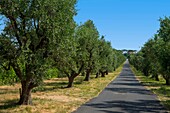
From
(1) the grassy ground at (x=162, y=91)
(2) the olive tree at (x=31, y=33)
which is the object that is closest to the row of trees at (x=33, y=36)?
(2) the olive tree at (x=31, y=33)

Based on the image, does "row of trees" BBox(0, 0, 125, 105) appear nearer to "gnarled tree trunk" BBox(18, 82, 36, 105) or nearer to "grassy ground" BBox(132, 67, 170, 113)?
"gnarled tree trunk" BBox(18, 82, 36, 105)

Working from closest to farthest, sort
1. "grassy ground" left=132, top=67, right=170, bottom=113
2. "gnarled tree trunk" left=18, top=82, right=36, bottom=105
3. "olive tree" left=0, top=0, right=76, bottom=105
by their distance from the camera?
"olive tree" left=0, top=0, right=76, bottom=105
"gnarled tree trunk" left=18, top=82, right=36, bottom=105
"grassy ground" left=132, top=67, right=170, bottom=113

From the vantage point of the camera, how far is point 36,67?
19.1 metres

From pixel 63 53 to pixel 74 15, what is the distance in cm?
273

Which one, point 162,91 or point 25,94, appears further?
point 162,91

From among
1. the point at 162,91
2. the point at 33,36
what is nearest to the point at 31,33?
the point at 33,36

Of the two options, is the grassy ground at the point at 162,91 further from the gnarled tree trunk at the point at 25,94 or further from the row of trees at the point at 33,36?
the gnarled tree trunk at the point at 25,94

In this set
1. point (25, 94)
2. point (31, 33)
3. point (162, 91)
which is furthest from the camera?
point (162, 91)

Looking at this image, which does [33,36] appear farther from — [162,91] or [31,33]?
[162,91]

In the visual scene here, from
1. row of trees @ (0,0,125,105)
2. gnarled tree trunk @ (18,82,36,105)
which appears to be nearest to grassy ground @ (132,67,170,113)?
row of trees @ (0,0,125,105)

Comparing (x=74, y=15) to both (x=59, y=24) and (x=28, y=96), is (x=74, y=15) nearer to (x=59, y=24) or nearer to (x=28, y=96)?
(x=59, y=24)

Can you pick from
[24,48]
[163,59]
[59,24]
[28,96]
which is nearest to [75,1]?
[59,24]

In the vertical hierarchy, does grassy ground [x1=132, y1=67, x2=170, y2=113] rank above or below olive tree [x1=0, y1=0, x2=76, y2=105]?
below

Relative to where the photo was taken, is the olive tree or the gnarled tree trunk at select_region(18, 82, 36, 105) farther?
the gnarled tree trunk at select_region(18, 82, 36, 105)
